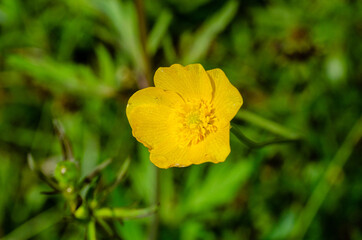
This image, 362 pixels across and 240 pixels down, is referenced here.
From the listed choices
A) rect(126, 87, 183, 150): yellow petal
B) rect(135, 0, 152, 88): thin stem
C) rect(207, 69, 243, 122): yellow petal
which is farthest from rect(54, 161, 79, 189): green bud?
rect(135, 0, 152, 88): thin stem

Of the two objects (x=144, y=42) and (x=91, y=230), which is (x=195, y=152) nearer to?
(x=91, y=230)

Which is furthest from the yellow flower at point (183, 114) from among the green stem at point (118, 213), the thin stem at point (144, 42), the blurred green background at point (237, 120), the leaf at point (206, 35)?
the leaf at point (206, 35)

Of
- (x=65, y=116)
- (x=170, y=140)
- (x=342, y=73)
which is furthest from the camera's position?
(x=65, y=116)

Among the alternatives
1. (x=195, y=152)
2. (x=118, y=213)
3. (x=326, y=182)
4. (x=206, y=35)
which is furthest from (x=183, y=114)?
(x=326, y=182)

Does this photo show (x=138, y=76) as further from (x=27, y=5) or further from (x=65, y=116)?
(x=27, y=5)

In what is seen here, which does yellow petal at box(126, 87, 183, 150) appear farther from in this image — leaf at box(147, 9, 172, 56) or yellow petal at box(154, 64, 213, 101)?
leaf at box(147, 9, 172, 56)

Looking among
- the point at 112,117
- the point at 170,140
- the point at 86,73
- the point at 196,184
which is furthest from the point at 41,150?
the point at 170,140
